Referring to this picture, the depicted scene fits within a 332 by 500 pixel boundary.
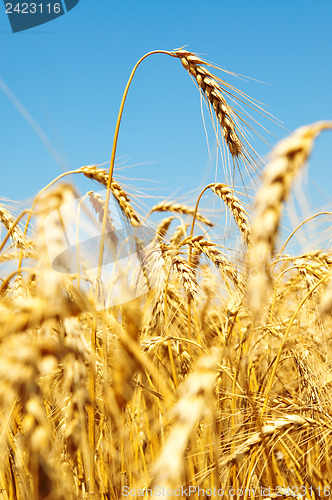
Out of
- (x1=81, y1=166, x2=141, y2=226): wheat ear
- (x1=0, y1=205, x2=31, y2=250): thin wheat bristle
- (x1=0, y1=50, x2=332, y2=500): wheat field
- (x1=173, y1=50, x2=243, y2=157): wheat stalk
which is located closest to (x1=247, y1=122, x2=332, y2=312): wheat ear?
(x1=0, y1=50, x2=332, y2=500): wheat field

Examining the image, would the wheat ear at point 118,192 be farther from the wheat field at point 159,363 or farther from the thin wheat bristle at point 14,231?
the thin wheat bristle at point 14,231

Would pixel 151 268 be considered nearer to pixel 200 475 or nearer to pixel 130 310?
pixel 130 310

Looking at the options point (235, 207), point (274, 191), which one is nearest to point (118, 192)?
point (235, 207)

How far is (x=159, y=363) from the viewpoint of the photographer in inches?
79.4

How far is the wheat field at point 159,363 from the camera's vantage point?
0.84 meters

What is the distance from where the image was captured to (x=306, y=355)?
193 cm

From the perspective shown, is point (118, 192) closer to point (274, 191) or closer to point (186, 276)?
point (186, 276)

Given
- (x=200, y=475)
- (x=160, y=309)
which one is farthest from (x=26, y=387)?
(x=160, y=309)

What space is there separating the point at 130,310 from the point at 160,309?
1.23ft

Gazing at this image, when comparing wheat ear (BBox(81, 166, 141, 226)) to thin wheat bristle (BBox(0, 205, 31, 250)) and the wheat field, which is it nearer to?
the wheat field

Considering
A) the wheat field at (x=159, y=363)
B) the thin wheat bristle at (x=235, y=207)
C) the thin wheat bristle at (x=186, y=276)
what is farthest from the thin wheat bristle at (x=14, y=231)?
the thin wheat bristle at (x=235, y=207)

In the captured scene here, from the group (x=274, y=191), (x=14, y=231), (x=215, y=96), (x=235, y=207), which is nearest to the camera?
(x=274, y=191)

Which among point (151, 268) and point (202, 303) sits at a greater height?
point (151, 268)

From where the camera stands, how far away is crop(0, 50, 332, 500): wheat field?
0.84m
